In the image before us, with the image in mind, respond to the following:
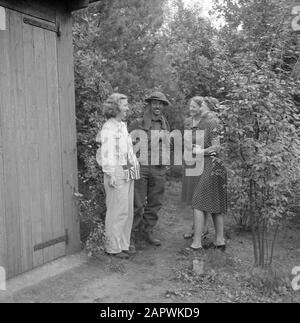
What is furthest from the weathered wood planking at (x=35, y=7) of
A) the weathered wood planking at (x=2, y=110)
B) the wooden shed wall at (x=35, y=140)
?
the weathered wood planking at (x=2, y=110)

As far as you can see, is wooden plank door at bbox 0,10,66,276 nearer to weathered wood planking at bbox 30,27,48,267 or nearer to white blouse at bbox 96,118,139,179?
weathered wood planking at bbox 30,27,48,267

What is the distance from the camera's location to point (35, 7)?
4.25 metres

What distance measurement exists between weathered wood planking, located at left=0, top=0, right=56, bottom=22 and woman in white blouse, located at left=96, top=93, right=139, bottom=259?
109cm

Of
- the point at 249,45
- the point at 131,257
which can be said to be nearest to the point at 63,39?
the point at 131,257

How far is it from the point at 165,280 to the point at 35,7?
3094mm

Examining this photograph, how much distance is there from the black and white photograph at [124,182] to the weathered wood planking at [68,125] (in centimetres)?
1

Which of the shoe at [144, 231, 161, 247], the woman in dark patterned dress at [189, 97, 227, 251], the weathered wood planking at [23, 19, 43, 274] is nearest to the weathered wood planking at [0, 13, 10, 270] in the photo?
the weathered wood planking at [23, 19, 43, 274]

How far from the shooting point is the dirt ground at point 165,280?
384 centimetres

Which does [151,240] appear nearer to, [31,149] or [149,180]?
[149,180]

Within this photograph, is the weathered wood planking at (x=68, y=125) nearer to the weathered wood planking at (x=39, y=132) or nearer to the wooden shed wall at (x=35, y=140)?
the wooden shed wall at (x=35, y=140)

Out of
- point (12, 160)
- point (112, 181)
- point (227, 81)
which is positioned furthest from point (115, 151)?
point (227, 81)

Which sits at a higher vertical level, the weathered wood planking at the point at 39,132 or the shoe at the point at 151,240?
the weathered wood planking at the point at 39,132

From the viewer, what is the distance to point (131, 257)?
16.3 feet

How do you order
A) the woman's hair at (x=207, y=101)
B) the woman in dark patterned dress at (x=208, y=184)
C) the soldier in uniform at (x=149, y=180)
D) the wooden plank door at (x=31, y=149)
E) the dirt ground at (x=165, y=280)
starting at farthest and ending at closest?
the soldier in uniform at (x=149, y=180) < the woman's hair at (x=207, y=101) < the woman in dark patterned dress at (x=208, y=184) < the wooden plank door at (x=31, y=149) < the dirt ground at (x=165, y=280)
